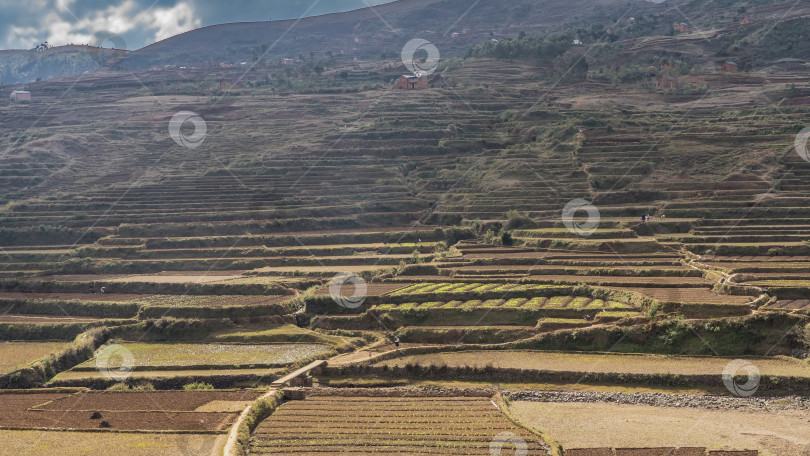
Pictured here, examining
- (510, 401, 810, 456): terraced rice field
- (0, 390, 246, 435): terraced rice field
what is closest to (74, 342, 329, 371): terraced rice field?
(0, 390, 246, 435): terraced rice field

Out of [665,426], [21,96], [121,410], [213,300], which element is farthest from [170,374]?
[21,96]

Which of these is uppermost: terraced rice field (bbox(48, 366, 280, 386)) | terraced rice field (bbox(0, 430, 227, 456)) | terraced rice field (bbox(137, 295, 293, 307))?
terraced rice field (bbox(137, 295, 293, 307))

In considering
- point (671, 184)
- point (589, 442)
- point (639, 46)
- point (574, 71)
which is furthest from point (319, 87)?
point (589, 442)

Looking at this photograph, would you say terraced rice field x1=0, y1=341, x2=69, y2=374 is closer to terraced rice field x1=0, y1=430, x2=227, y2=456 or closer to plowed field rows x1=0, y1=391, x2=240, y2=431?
plowed field rows x1=0, y1=391, x2=240, y2=431

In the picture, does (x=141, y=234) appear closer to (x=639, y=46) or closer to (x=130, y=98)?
(x=130, y=98)

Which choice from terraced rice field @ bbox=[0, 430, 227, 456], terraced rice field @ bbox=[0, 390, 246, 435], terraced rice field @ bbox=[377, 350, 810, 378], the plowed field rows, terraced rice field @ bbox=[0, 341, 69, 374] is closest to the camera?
terraced rice field @ bbox=[0, 430, 227, 456]

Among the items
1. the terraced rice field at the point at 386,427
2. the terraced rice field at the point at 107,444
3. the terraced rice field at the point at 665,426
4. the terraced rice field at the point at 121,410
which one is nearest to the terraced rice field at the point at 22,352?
the terraced rice field at the point at 121,410

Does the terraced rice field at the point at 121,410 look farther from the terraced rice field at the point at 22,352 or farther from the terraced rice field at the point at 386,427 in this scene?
the terraced rice field at the point at 22,352
